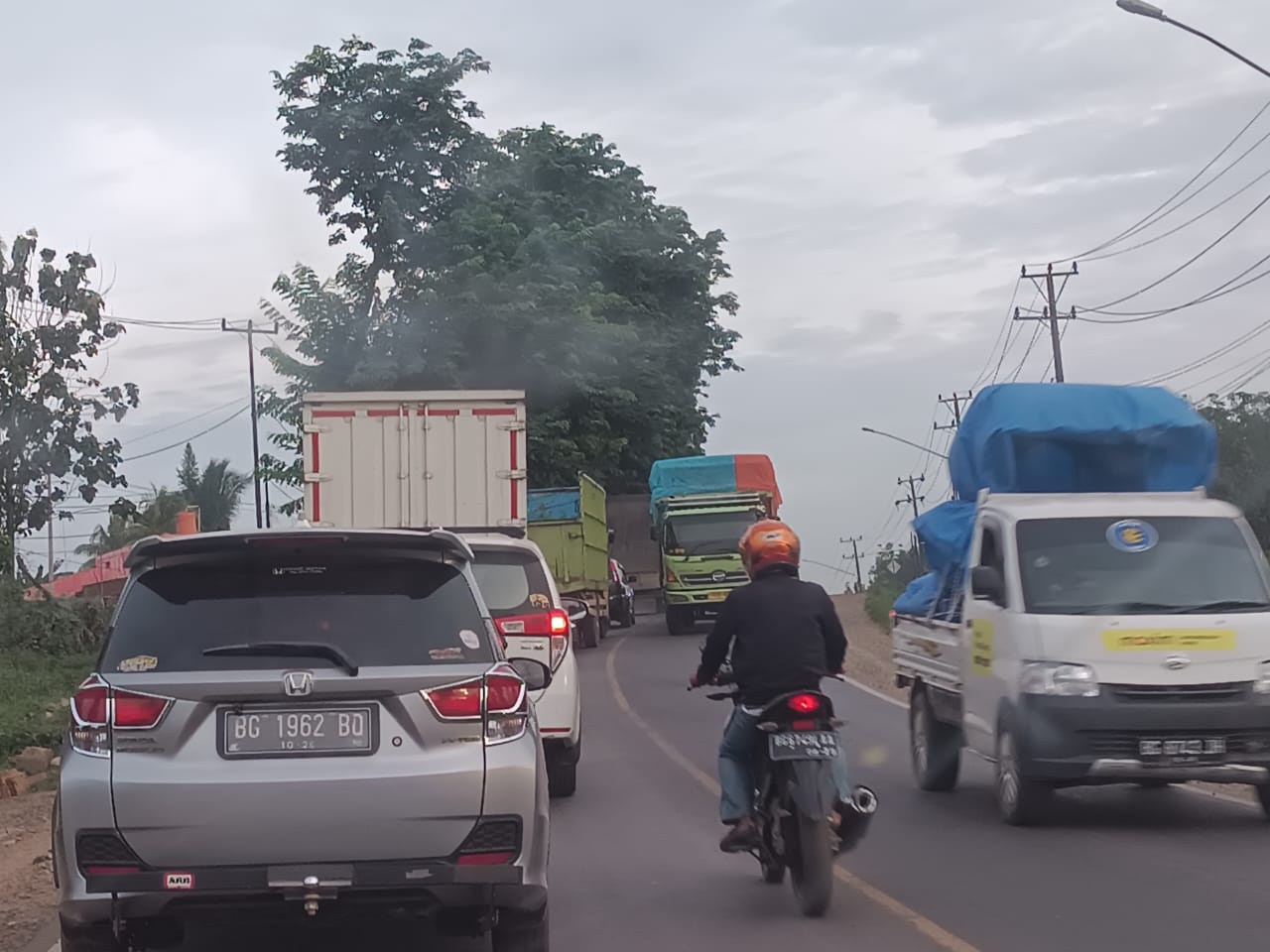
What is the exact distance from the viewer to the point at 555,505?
35.1 metres

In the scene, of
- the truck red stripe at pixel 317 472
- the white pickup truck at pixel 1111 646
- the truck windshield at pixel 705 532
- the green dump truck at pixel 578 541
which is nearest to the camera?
the white pickup truck at pixel 1111 646

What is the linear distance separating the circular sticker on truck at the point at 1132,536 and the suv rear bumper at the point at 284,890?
611 cm

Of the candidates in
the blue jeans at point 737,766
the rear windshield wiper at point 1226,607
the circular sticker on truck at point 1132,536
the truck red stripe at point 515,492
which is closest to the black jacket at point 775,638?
the blue jeans at point 737,766

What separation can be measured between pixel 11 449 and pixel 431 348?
9946mm

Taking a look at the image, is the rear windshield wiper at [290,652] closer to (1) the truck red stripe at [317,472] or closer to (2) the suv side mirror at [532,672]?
(2) the suv side mirror at [532,672]

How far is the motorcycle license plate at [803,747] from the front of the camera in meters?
7.31

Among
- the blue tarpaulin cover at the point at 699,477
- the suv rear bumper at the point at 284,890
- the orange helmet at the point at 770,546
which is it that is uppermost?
the blue tarpaulin cover at the point at 699,477

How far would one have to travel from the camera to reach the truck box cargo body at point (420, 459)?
66.2 ft

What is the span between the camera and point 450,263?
3994 centimetres

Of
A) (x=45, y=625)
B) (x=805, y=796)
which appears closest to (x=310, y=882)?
(x=805, y=796)

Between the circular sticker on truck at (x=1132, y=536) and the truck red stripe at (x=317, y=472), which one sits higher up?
the truck red stripe at (x=317, y=472)

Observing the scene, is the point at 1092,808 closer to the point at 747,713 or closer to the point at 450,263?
the point at 747,713

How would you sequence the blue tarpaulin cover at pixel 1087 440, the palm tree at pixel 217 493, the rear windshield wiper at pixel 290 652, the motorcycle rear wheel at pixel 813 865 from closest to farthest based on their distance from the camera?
the rear windshield wiper at pixel 290 652 → the motorcycle rear wheel at pixel 813 865 → the blue tarpaulin cover at pixel 1087 440 → the palm tree at pixel 217 493

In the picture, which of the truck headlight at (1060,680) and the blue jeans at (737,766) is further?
the truck headlight at (1060,680)
